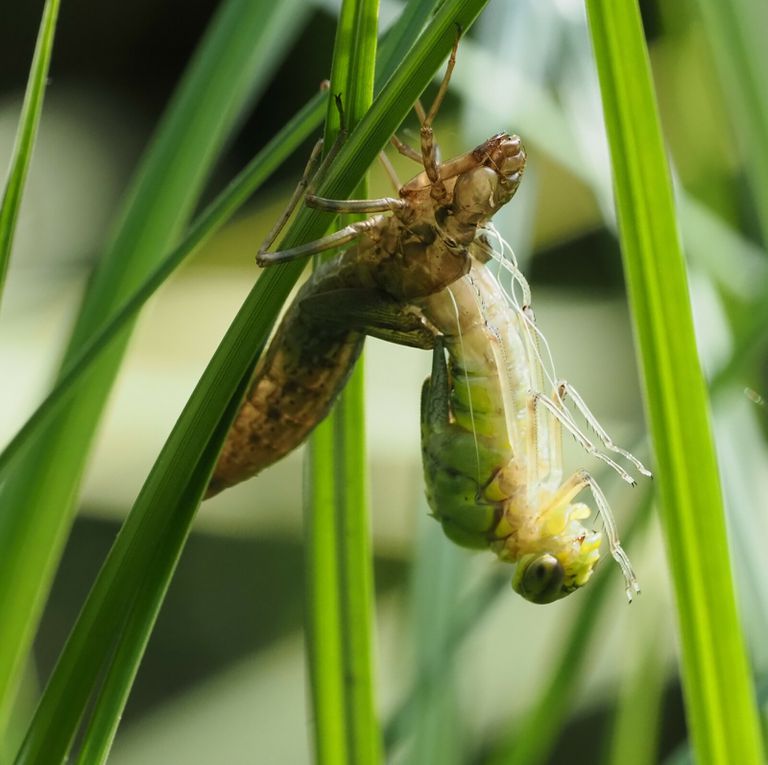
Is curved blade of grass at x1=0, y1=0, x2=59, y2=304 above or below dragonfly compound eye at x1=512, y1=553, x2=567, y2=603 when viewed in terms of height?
above

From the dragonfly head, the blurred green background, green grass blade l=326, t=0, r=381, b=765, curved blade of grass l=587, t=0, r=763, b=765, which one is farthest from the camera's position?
the blurred green background

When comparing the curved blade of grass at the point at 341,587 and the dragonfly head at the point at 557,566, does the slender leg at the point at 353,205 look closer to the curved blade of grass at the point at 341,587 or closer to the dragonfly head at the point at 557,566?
the curved blade of grass at the point at 341,587

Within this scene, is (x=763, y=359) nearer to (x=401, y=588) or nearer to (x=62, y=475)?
(x=401, y=588)

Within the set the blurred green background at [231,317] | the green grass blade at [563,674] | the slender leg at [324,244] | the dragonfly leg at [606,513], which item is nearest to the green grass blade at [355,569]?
the slender leg at [324,244]

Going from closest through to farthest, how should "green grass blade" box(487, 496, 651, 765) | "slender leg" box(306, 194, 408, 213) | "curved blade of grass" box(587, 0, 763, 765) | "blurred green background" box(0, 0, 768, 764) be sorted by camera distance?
"curved blade of grass" box(587, 0, 763, 765), "slender leg" box(306, 194, 408, 213), "green grass blade" box(487, 496, 651, 765), "blurred green background" box(0, 0, 768, 764)

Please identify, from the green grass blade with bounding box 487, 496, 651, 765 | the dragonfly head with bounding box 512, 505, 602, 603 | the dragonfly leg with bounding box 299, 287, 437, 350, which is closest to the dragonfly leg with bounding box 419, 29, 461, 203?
the dragonfly leg with bounding box 299, 287, 437, 350

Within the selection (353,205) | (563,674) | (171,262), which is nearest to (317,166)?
(353,205)

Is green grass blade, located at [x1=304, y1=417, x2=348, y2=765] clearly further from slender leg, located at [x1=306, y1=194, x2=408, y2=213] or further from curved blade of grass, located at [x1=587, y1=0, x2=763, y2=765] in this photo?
curved blade of grass, located at [x1=587, y1=0, x2=763, y2=765]

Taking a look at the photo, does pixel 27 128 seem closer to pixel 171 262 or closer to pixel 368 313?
pixel 171 262
